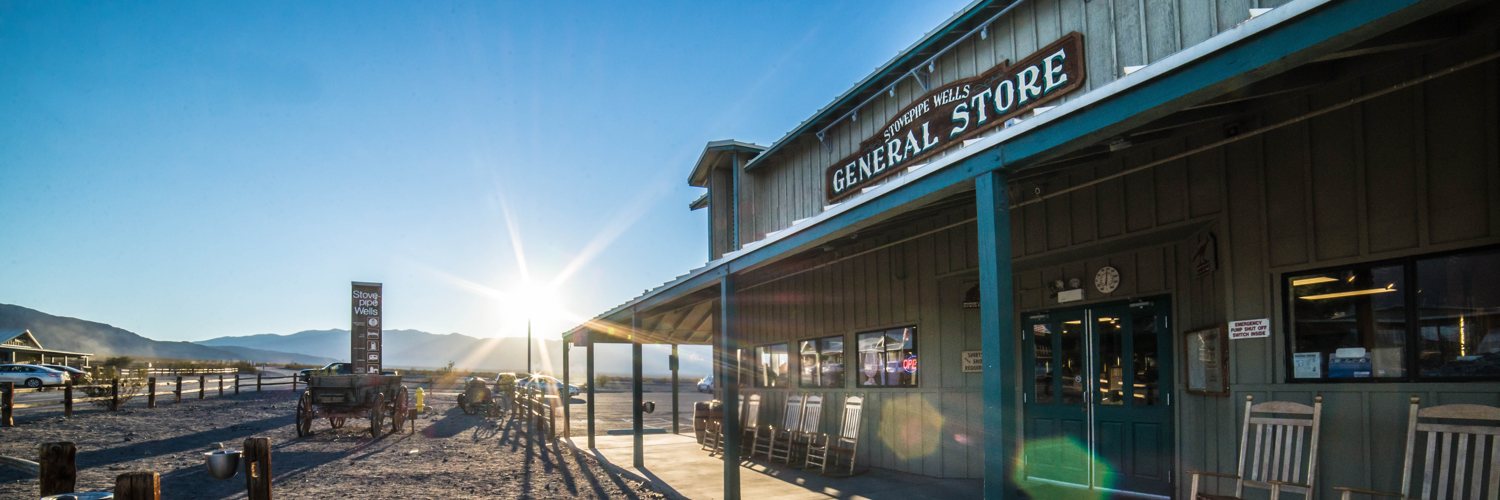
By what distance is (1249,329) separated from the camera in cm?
588

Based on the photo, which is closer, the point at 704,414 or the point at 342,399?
the point at 704,414

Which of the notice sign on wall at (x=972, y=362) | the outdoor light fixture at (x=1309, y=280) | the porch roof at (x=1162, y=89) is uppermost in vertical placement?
the porch roof at (x=1162, y=89)

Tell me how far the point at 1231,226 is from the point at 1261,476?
171cm

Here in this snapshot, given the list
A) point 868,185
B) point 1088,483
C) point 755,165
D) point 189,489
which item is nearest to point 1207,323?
point 1088,483

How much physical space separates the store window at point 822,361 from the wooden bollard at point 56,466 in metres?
8.72

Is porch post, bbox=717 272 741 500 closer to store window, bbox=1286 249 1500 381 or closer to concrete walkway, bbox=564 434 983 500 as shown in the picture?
concrete walkway, bbox=564 434 983 500

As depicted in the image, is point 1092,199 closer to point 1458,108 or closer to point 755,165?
point 1458,108

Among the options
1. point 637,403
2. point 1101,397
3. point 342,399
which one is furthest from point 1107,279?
point 342,399

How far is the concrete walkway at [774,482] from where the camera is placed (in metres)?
8.75

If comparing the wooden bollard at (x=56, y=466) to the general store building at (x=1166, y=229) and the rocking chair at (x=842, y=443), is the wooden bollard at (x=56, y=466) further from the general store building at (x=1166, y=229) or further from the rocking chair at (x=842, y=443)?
the rocking chair at (x=842, y=443)

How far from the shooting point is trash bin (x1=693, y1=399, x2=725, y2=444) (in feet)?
44.6

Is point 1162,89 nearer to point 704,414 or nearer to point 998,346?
point 998,346

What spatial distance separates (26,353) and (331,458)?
71672mm

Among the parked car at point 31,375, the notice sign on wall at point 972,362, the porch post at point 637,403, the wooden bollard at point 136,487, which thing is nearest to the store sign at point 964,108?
the notice sign on wall at point 972,362
